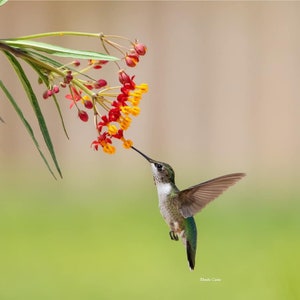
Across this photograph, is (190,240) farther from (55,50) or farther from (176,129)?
(176,129)

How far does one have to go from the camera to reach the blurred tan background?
696cm

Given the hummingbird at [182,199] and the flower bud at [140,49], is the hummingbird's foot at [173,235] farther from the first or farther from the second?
the flower bud at [140,49]

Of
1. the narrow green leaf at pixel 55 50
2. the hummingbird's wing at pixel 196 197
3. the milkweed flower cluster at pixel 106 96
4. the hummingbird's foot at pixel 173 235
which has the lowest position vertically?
the hummingbird's foot at pixel 173 235

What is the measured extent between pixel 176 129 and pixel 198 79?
426 millimetres

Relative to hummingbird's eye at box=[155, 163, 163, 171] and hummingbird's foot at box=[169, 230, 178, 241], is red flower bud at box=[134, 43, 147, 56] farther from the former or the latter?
hummingbird's foot at box=[169, 230, 178, 241]

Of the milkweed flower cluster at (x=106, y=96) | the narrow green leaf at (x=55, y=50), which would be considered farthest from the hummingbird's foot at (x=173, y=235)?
the narrow green leaf at (x=55, y=50)

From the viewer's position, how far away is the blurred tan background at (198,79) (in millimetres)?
6957

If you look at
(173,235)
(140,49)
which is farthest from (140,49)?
(173,235)

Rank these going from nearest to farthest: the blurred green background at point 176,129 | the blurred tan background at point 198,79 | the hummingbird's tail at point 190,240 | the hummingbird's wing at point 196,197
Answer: the hummingbird's wing at point 196,197 < the hummingbird's tail at point 190,240 < the blurred green background at point 176,129 < the blurred tan background at point 198,79

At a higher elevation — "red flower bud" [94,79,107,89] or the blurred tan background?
"red flower bud" [94,79,107,89]

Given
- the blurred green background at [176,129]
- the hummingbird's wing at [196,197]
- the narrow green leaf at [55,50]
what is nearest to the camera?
the narrow green leaf at [55,50]

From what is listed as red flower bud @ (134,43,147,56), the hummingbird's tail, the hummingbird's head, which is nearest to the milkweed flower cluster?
red flower bud @ (134,43,147,56)

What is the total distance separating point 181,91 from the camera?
282 inches

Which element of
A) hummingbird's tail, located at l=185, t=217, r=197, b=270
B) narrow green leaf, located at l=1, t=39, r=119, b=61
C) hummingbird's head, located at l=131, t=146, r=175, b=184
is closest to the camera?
narrow green leaf, located at l=1, t=39, r=119, b=61
